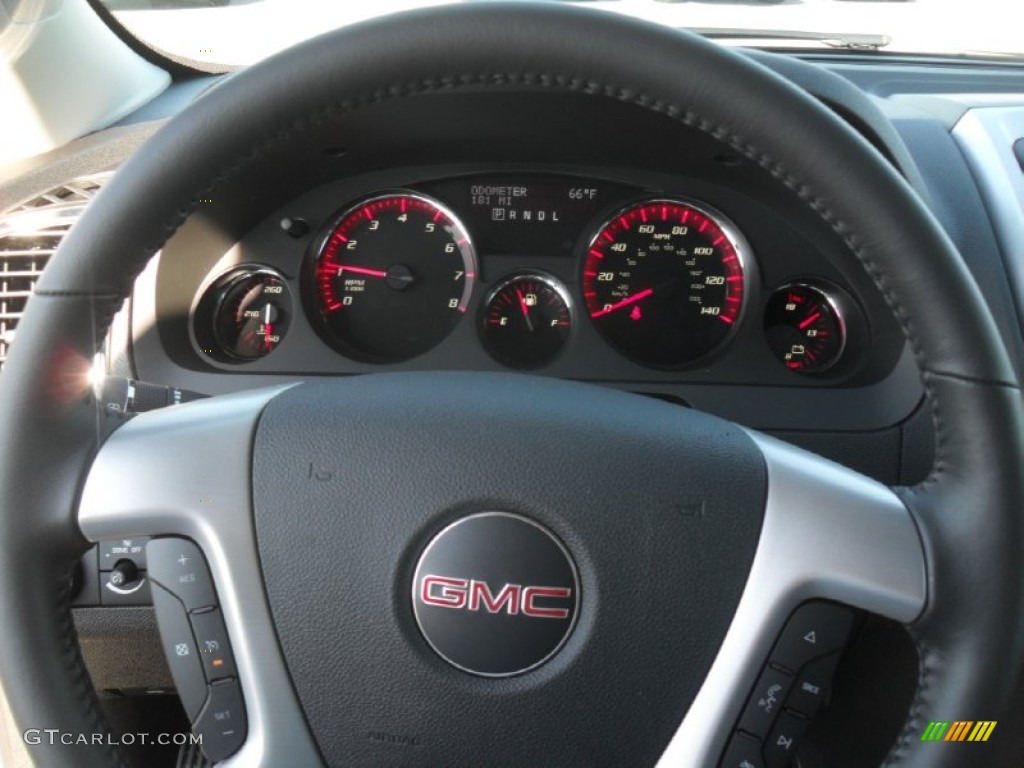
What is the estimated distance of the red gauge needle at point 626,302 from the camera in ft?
7.90

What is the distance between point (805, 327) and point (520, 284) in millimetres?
651

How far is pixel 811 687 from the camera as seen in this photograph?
1162 mm

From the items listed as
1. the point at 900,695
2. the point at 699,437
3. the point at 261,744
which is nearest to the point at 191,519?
the point at 261,744

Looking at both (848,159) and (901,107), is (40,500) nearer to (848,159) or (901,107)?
(848,159)

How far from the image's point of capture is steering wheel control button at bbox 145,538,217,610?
3.96ft

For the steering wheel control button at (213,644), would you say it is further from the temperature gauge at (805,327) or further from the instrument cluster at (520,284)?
the temperature gauge at (805,327)

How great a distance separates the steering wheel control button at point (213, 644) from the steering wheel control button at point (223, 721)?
0.5 inches

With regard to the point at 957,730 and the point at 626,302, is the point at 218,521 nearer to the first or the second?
the point at 957,730

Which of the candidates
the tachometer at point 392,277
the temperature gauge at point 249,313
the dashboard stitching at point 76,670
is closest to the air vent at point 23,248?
the temperature gauge at point 249,313

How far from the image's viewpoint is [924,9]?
2.85m

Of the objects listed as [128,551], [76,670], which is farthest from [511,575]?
[128,551]

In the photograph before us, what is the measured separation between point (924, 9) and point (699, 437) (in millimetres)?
2136

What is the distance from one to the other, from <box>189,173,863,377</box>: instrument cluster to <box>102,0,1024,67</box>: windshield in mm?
508

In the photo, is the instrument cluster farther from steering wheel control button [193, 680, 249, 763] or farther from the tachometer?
steering wheel control button [193, 680, 249, 763]
